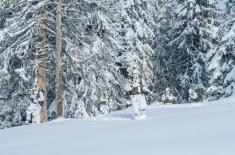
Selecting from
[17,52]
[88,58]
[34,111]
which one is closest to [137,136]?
[34,111]

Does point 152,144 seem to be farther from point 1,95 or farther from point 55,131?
point 1,95

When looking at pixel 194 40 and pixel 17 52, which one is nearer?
pixel 17 52

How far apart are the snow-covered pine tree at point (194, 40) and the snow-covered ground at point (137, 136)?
1966cm

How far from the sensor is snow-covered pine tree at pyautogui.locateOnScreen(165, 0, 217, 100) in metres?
35.6

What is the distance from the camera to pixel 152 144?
34.1ft

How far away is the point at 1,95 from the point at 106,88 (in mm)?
5404

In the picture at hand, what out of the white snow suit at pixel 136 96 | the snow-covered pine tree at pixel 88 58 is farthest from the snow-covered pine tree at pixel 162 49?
the white snow suit at pixel 136 96

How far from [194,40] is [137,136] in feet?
85.3

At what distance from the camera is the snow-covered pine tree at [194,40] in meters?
35.6

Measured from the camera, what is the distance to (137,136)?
11.8m

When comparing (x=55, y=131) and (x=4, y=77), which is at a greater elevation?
(x=4, y=77)

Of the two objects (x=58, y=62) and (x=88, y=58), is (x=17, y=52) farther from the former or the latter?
(x=88, y=58)

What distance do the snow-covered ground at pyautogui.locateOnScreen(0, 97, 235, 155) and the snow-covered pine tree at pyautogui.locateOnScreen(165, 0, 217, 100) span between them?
19657mm

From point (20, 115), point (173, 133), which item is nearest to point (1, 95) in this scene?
point (20, 115)
